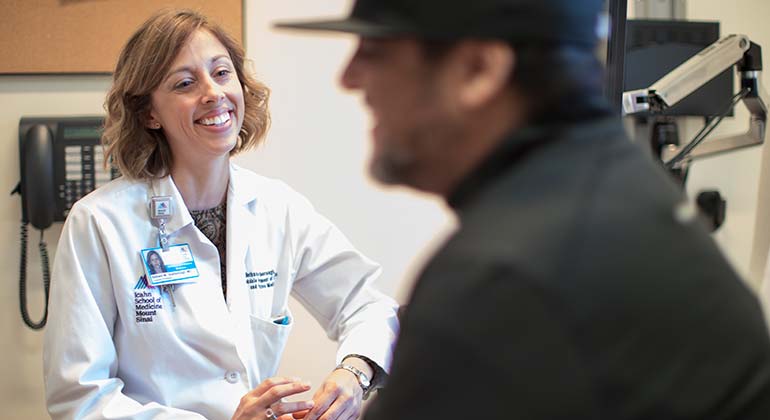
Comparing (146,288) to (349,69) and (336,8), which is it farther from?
(336,8)

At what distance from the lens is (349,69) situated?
26.1 inches

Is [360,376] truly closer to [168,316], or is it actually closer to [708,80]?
[168,316]

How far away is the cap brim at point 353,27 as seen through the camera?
595mm

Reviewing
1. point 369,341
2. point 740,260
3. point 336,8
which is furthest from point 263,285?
point 740,260

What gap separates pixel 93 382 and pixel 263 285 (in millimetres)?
392

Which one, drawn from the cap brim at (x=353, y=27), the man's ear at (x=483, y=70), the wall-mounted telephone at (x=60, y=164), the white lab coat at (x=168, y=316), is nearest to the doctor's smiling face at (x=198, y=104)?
the white lab coat at (x=168, y=316)

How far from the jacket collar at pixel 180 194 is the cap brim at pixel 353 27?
3.42 ft

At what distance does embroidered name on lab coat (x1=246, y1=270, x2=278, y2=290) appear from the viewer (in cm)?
169

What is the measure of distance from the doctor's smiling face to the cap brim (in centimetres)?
102

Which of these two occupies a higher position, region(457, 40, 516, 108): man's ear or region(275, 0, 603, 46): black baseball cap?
region(275, 0, 603, 46): black baseball cap

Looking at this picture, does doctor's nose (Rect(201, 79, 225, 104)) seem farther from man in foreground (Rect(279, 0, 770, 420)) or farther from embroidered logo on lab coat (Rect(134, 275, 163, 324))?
man in foreground (Rect(279, 0, 770, 420))

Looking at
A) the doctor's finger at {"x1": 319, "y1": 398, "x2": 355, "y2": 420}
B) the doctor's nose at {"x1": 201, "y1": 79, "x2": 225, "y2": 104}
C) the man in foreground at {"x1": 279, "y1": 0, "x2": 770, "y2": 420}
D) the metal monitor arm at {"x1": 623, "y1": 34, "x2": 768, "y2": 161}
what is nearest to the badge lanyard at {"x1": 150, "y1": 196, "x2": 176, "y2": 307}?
the doctor's nose at {"x1": 201, "y1": 79, "x2": 225, "y2": 104}

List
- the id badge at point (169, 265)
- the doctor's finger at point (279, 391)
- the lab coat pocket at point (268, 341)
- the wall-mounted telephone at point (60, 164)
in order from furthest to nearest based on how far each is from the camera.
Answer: the wall-mounted telephone at point (60, 164) < the lab coat pocket at point (268, 341) < the id badge at point (169, 265) < the doctor's finger at point (279, 391)

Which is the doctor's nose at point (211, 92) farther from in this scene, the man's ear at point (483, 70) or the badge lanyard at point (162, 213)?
the man's ear at point (483, 70)
